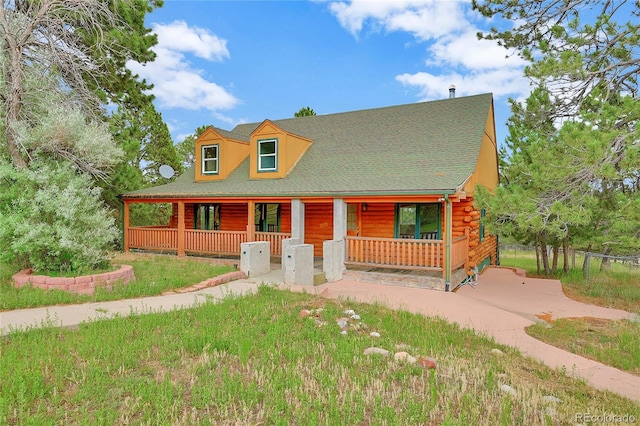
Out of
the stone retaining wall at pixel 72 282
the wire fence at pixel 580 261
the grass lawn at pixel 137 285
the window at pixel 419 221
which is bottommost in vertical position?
the wire fence at pixel 580 261

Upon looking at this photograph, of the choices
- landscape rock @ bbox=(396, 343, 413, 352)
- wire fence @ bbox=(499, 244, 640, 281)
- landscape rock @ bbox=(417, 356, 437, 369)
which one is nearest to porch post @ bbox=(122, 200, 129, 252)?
landscape rock @ bbox=(396, 343, 413, 352)

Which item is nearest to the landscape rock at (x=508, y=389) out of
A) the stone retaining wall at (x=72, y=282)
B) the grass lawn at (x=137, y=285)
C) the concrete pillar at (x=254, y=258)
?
the grass lawn at (x=137, y=285)

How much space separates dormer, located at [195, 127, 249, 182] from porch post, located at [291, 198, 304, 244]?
4.82 metres

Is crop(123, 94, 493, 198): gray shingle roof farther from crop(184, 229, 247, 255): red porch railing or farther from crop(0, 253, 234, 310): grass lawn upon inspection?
crop(0, 253, 234, 310): grass lawn

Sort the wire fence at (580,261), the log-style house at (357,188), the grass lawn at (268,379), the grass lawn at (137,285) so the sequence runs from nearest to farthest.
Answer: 1. the grass lawn at (268,379)
2. the grass lawn at (137,285)
3. the log-style house at (357,188)
4. the wire fence at (580,261)

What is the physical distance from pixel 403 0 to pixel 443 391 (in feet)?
37.5

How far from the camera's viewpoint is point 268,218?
15.2 meters

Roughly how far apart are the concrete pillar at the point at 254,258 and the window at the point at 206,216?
6.12m

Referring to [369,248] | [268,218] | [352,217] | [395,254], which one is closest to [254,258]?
[369,248]

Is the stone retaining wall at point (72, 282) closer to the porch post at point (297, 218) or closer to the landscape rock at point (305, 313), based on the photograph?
the landscape rock at point (305, 313)

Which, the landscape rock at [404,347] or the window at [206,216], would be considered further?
the window at [206,216]

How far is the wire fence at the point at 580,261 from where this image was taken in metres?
13.8

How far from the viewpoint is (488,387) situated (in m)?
4.03

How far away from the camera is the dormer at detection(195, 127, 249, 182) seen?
15.4 meters
